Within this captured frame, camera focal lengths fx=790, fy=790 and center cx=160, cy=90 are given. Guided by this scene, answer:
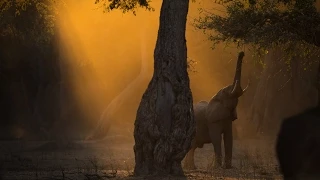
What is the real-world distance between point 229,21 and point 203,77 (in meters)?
17.7

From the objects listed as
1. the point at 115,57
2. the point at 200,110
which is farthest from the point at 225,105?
the point at 115,57

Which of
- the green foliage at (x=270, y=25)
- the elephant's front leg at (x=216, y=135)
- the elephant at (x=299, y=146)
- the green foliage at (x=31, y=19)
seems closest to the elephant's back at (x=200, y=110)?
the elephant's front leg at (x=216, y=135)

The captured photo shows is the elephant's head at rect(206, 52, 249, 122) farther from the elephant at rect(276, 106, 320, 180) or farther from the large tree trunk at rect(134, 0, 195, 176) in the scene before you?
the elephant at rect(276, 106, 320, 180)

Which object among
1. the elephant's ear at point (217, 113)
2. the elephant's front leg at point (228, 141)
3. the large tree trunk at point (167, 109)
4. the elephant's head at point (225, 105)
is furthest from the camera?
the elephant's ear at point (217, 113)

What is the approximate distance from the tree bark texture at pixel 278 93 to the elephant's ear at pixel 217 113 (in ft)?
38.4

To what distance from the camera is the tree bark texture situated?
3253 centimetres

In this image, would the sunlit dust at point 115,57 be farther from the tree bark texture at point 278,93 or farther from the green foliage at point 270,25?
the green foliage at point 270,25

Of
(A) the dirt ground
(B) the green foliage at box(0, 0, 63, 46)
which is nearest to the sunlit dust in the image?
(A) the dirt ground

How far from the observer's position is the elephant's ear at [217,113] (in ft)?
64.6

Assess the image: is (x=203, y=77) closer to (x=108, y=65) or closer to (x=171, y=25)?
(x=108, y=65)

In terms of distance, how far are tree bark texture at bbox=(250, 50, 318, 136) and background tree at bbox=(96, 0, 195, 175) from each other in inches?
687

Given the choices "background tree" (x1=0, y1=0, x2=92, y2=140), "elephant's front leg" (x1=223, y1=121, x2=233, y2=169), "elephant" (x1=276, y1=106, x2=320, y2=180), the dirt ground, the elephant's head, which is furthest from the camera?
"background tree" (x1=0, y1=0, x2=92, y2=140)

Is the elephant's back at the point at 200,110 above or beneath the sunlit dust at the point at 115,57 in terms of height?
beneath

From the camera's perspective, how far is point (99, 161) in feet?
69.7
